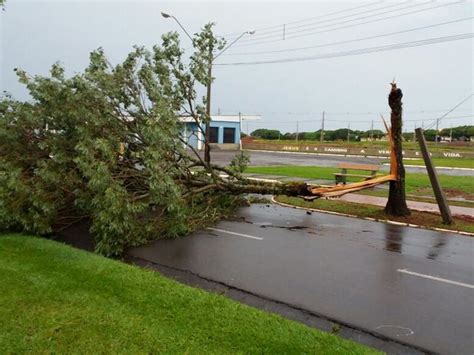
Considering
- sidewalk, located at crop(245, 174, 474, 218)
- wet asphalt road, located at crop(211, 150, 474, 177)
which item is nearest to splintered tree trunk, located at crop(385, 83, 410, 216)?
sidewalk, located at crop(245, 174, 474, 218)

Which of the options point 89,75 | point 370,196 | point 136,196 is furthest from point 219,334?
point 370,196

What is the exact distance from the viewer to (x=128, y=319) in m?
4.55

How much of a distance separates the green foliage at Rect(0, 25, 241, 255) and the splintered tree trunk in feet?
16.6

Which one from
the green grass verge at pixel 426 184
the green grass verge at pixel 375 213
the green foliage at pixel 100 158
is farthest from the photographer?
the green grass verge at pixel 426 184

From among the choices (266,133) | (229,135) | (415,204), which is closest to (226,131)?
(229,135)

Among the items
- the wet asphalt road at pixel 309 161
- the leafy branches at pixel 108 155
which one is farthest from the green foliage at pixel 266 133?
the leafy branches at pixel 108 155

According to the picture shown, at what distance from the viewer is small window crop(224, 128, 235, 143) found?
55156 mm

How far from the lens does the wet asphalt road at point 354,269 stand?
204 inches

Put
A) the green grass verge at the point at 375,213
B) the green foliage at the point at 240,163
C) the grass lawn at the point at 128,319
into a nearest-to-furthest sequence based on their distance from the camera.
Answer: the grass lawn at the point at 128,319 < the green grass verge at the point at 375,213 < the green foliage at the point at 240,163

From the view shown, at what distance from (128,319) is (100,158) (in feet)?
15.1

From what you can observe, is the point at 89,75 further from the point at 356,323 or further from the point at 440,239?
the point at 440,239

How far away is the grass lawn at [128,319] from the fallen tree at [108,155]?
86.6 inches

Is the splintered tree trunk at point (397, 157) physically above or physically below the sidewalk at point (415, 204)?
above

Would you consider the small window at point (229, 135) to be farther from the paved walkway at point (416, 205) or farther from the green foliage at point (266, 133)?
the paved walkway at point (416, 205)
